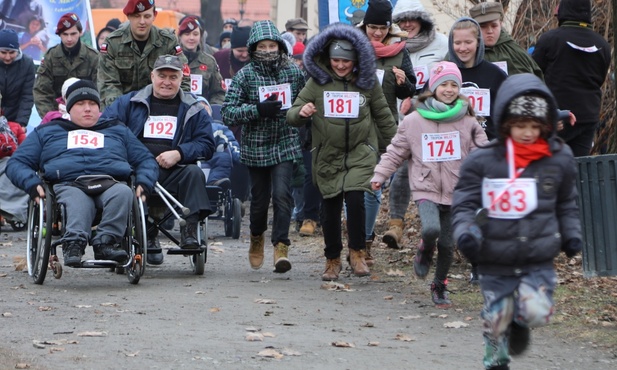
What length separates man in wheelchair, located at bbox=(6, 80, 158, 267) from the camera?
10.7 metres

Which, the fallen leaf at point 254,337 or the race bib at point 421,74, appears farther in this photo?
the race bib at point 421,74

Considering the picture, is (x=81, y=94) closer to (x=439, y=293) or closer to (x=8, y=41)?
(x=439, y=293)

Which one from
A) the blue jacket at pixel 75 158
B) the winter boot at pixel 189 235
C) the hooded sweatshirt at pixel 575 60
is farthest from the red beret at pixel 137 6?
the hooded sweatshirt at pixel 575 60

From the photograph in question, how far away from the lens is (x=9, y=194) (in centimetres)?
1564

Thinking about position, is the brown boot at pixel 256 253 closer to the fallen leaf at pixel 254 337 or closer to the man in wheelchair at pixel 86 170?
the man in wheelchair at pixel 86 170

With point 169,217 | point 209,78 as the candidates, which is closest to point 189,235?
point 169,217

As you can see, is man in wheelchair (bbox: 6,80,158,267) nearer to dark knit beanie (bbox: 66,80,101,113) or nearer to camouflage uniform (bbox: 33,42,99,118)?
dark knit beanie (bbox: 66,80,101,113)

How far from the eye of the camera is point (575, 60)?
12.5 m

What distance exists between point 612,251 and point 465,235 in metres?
3.93

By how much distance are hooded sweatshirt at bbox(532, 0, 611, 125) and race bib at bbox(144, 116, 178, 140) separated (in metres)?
3.30

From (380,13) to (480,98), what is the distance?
1.34m

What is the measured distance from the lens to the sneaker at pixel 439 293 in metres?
10.0

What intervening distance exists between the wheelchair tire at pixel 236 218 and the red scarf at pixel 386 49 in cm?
398

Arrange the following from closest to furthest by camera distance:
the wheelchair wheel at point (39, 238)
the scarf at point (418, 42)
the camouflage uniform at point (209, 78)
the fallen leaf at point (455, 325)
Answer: the fallen leaf at point (455, 325) → the wheelchair wheel at point (39, 238) → the scarf at point (418, 42) → the camouflage uniform at point (209, 78)
